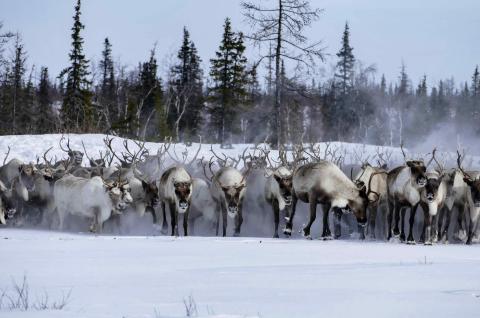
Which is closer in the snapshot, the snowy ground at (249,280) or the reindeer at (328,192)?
the snowy ground at (249,280)

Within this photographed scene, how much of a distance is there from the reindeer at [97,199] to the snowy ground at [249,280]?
4.83 meters

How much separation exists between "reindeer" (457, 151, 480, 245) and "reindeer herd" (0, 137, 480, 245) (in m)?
0.02

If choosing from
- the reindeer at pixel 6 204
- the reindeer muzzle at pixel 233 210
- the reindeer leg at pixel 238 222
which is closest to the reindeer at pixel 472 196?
the reindeer muzzle at pixel 233 210

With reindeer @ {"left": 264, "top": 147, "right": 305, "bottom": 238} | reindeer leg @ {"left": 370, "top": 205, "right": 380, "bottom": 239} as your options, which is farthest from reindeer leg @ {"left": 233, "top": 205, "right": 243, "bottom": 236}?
reindeer leg @ {"left": 370, "top": 205, "right": 380, "bottom": 239}

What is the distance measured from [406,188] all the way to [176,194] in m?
4.88

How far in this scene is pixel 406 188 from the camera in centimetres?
1264

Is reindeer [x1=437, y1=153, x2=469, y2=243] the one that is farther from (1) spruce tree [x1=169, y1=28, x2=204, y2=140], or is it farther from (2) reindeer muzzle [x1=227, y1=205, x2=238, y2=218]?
(1) spruce tree [x1=169, y1=28, x2=204, y2=140]

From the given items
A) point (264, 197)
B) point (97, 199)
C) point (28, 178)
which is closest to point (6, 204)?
point (28, 178)

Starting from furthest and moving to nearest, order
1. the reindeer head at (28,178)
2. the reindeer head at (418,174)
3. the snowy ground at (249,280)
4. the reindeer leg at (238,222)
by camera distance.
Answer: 1. the reindeer head at (28,178)
2. the reindeer leg at (238,222)
3. the reindeer head at (418,174)
4. the snowy ground at (249,280)

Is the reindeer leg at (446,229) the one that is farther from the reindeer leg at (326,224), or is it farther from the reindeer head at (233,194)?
the reindeer head at (233,194)

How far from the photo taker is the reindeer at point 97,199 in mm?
14695

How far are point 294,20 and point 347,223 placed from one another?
13.0 m

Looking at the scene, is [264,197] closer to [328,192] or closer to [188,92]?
[328,192]

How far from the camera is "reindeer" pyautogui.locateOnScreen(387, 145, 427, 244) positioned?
12.2 metres
